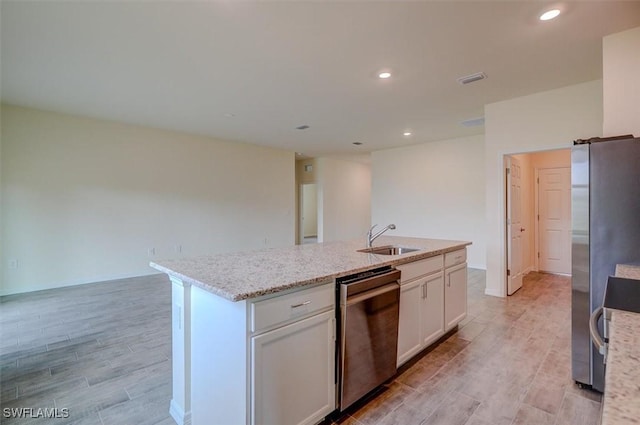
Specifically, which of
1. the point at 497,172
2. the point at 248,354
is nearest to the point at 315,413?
the point at 248,354

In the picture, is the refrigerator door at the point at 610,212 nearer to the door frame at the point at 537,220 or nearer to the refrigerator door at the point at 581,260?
the refrigerator door at the point at 581,260

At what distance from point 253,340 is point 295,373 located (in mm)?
345

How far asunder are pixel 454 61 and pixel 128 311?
460 cm

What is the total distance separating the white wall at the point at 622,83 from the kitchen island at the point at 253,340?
8.10 ft

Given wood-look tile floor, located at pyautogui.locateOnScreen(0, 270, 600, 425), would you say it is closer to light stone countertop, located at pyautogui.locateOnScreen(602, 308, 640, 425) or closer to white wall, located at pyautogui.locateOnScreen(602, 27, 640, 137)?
light stone countertop, located at pyautogui.locateOnScreen(602, 308, 640, 425)

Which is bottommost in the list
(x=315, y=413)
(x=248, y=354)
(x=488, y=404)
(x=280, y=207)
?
(x=488, y=404)

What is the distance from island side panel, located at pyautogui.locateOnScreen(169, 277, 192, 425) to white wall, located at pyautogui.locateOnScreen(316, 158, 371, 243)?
7.02m

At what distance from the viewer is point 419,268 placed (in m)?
2.37

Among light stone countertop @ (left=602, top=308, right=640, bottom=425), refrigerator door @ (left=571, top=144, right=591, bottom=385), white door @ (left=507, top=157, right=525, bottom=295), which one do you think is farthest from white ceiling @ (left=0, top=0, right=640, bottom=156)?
light stone countertop @ (left=602, top=308, right=640, bottom=425)

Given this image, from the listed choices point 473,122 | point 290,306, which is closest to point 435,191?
point 473,122

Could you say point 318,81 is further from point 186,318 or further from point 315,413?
point 315,413

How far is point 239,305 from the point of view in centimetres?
135

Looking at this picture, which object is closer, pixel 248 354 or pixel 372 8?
pixel 248 354

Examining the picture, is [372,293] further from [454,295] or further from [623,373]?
[454,295]
